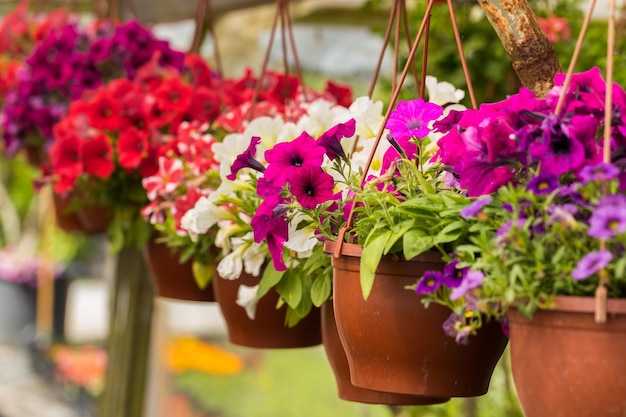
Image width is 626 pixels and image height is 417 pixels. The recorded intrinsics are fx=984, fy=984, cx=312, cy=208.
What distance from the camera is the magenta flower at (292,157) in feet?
3.39

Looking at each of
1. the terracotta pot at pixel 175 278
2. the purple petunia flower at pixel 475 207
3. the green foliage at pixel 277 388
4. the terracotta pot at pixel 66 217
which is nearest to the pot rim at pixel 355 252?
the purple petunia flower at pixel 475 207

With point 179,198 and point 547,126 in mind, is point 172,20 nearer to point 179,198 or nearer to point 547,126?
point 179,198

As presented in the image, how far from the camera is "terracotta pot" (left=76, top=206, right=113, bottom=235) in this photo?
221cm

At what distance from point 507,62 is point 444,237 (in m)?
1.31

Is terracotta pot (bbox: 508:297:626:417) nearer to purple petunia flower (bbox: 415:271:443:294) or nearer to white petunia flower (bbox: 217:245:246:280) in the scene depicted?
purple petunia flower (bbox: 415:271:443:294)

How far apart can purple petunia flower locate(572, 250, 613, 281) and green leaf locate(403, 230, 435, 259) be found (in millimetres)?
197

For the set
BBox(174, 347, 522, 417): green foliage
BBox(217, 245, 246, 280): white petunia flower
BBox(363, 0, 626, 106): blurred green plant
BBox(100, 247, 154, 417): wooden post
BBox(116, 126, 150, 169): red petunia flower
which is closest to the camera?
BBox(217, 245, 246, 280): white petunia flower

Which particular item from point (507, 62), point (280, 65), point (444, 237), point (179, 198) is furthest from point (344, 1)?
point (444, 237)

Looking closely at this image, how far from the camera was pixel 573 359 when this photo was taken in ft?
2.64

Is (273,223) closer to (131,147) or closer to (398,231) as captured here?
(398,231)

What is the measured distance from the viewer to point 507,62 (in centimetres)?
215

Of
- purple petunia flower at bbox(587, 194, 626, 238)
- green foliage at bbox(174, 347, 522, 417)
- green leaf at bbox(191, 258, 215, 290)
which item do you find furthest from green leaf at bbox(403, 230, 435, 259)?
green foliage at bbox(174, 347, 522, 417)

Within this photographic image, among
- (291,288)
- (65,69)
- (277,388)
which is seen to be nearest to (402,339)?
(291,288)

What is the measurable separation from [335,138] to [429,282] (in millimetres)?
231
